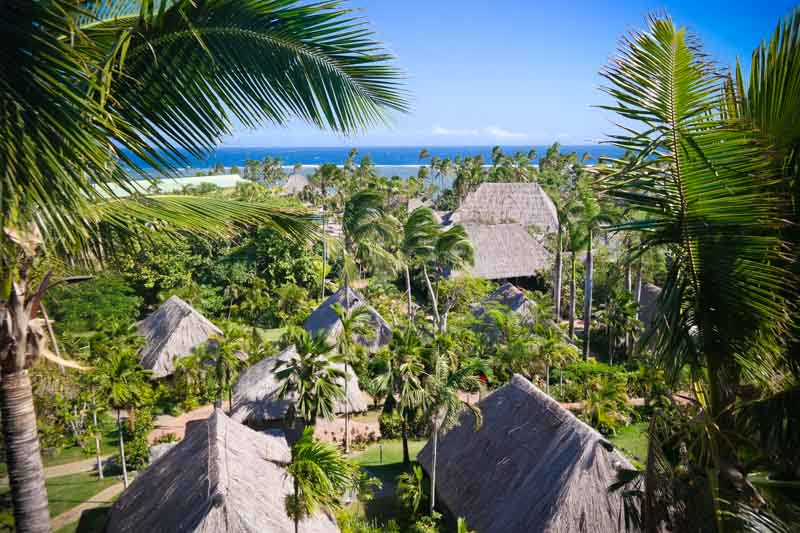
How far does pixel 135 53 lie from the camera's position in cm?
250

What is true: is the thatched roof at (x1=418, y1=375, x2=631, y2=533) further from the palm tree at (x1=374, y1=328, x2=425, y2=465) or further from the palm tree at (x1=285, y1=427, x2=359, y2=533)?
the palm tree at (x1=285, y1=427, x2=359, y2=533)

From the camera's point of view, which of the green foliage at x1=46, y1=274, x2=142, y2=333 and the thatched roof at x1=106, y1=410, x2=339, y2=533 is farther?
the green foliage at x1=46, y1=274, x2=142, y2=333

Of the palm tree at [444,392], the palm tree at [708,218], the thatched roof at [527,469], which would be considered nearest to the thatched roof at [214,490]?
the palm tree at [444,392]

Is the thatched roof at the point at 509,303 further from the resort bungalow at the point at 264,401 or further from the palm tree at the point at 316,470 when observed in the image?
the palm tree at the point at 316,470

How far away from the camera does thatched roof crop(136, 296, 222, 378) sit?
21000 mm

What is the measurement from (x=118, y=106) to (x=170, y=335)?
68.7ft

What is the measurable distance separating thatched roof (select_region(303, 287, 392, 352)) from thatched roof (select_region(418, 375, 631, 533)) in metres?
8.39

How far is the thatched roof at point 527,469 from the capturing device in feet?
33.5

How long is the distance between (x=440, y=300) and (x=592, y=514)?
63.1 feet

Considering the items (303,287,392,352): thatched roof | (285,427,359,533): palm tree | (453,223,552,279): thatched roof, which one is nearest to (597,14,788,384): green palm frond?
(285,427,359,533): palm tree

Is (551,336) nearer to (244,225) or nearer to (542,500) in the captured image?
(542,500)

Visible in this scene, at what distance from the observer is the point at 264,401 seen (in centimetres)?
1741

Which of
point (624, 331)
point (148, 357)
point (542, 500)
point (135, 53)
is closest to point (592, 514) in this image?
point (542, 500)

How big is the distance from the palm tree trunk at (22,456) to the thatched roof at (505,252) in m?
29.8
